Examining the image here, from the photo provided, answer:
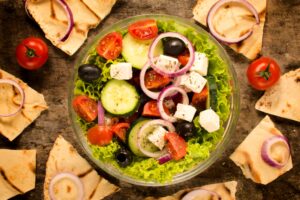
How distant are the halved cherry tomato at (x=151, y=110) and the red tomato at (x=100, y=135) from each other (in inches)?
10.3

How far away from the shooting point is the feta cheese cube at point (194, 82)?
2836 mm

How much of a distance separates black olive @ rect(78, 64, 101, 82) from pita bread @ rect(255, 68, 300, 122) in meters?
1.16

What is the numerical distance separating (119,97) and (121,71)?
18cm

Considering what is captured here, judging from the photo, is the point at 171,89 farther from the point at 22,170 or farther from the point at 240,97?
the point at 22,170

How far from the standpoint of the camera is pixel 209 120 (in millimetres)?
2799

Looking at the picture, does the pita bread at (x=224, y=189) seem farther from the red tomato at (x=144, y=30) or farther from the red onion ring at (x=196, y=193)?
the red tomato at (x=144, y=30)

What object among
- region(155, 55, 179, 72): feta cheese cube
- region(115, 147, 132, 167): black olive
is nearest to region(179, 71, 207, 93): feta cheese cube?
region(155, 55, 179, 72): feta cheese cube

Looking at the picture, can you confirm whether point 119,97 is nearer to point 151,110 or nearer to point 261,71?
point 151,110

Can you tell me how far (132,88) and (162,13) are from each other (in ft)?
2.12

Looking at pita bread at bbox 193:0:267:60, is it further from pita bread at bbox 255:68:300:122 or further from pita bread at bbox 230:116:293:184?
pita bread at bbox 230:116:293:184

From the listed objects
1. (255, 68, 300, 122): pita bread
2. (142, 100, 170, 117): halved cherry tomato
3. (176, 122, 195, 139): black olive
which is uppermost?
(142, 100, 170, 117): halved cherry tomato

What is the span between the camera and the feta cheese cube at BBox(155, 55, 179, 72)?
2816 mm

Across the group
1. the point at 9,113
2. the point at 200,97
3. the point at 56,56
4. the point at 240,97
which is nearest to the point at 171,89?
the point at 200,97

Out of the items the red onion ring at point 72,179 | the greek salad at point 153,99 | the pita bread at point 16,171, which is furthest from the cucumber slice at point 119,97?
the pita bread at point 16,171
